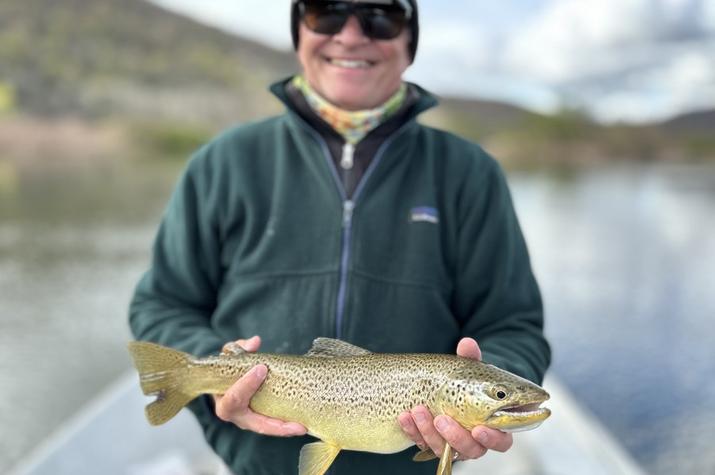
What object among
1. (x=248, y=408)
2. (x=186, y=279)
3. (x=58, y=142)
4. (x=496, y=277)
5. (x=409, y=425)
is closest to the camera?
(x=409, y=425)

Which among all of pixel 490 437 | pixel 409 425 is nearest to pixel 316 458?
pixel 409 425

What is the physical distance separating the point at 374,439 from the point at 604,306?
17.0 m

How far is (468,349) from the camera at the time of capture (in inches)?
82.6

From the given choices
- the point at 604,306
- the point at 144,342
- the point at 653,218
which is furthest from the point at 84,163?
the point at 144,342

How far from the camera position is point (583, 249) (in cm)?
2528

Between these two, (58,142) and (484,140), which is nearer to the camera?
(58,142)

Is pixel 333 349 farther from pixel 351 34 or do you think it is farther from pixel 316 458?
pixel 351 34

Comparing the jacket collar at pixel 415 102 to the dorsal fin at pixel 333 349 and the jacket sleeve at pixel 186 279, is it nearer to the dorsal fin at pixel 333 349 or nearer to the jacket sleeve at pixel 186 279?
the jacket sleeve at pixel 186 279

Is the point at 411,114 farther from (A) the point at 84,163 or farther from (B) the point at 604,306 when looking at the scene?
(A) the point at 84,163

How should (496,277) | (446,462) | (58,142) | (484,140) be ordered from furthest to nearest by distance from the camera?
(484,140) → (58,142) → (496,277) → (446,462)

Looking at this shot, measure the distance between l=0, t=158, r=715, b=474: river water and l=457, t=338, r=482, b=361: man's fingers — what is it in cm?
877

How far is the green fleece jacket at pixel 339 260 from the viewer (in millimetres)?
2367

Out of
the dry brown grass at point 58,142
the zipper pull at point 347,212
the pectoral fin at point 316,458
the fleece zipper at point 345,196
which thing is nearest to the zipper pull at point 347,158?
the fleece zipper at point 345,196

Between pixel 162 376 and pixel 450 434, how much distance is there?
107cm
